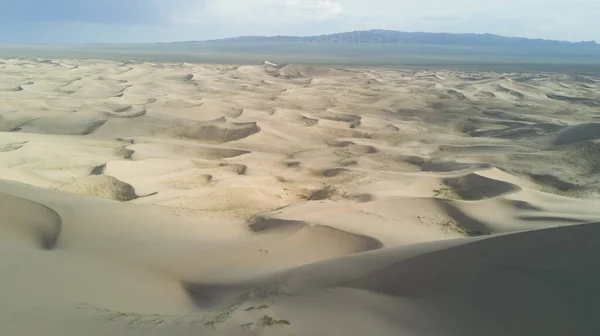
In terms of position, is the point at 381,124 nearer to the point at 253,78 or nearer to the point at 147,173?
the point at 147,173

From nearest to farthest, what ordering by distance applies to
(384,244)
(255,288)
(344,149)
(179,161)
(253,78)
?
(255,288) < (384,244) < (179,161) < (344,149) < (253,78)

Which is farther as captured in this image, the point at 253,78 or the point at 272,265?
the point at 253,78

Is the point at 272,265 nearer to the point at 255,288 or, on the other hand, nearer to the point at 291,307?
the point at 255,288

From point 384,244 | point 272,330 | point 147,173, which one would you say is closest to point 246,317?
point 272,330

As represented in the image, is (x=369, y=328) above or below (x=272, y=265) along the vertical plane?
above

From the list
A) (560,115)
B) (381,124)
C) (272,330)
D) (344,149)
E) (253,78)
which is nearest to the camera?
(272,330)

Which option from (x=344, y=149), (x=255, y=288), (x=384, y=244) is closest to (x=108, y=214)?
(x=255, y=288)
